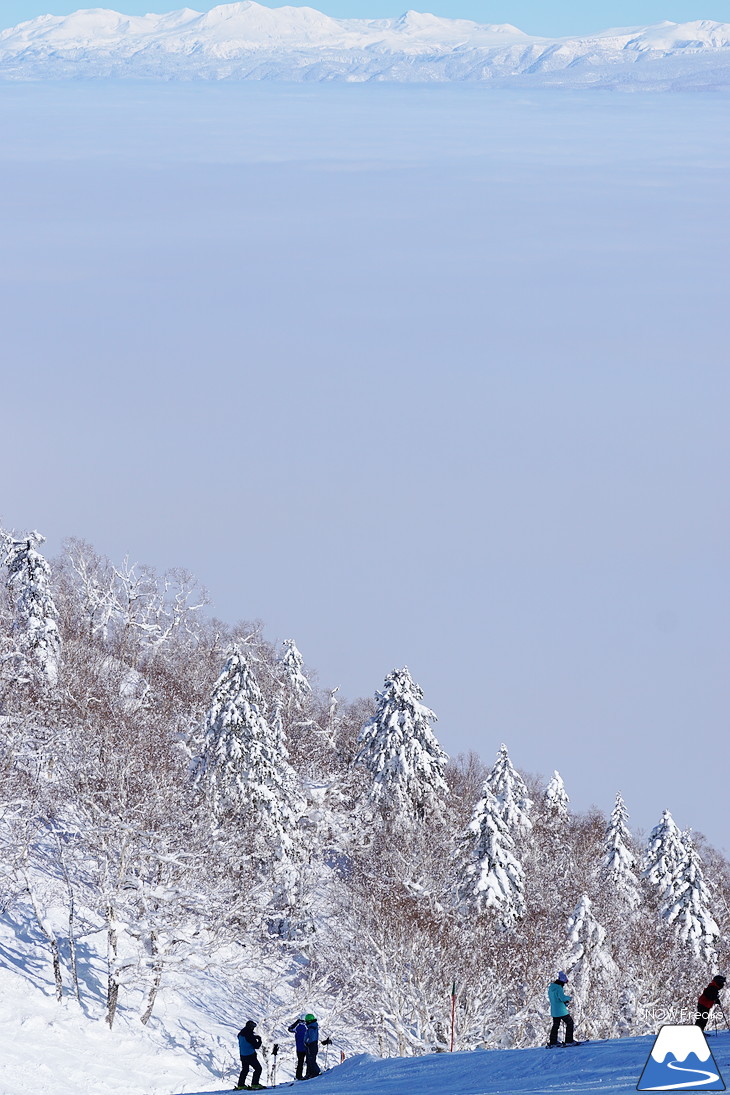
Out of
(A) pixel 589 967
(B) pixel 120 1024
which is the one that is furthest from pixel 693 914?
(B) pixel 120 1024

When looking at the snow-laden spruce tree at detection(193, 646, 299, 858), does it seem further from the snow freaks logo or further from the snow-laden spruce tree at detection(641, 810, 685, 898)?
the snow freaks logo

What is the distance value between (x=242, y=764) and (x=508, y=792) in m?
19.1

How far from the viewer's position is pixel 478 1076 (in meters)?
25.0

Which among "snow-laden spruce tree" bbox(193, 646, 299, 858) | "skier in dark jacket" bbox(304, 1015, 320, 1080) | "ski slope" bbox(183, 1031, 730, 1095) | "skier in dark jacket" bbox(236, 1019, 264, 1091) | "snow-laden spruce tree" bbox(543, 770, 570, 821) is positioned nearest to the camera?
"ski slope" bbox(183, 1031, 730, 1095)

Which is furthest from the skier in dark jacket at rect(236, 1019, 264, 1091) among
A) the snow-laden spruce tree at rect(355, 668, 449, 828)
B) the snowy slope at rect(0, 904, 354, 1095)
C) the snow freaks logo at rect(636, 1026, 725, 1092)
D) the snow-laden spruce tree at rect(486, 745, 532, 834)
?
the snow-laden spruce tree at rect(486, 745, 532, 834)

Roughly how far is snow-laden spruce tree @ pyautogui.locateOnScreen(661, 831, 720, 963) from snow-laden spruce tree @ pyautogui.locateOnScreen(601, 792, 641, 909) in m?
5.85

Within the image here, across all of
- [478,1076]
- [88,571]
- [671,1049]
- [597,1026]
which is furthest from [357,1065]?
[88,571]

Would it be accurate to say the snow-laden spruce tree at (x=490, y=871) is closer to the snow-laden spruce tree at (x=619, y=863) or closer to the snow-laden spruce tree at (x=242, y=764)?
the snow-laden spruce tree at (x=242, y=764)

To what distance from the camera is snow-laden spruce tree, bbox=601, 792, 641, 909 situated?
68.4 meters

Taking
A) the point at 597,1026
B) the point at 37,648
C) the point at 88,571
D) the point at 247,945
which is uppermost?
the point at 88,571

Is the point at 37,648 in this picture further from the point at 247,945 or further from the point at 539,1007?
the point at 539,1007

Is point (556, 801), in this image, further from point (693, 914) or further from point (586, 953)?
point (586, 953)

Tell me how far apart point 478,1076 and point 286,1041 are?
23.5 meters

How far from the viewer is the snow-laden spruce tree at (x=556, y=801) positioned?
8488 centimetres
